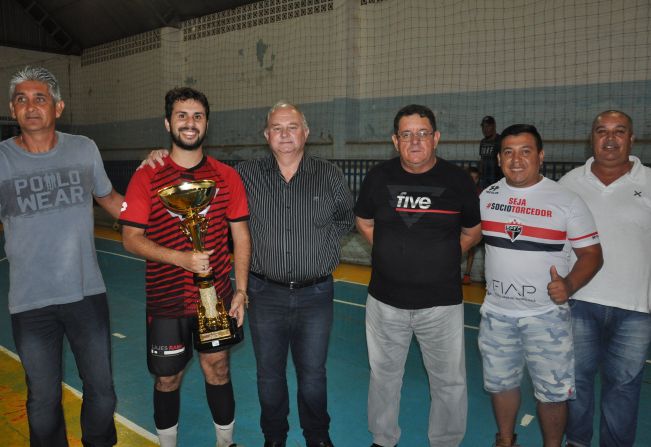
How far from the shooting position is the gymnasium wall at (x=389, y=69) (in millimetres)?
9141

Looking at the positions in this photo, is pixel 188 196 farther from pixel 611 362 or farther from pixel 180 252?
pixel 611 362

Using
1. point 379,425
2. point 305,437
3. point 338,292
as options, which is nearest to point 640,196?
point 379,425

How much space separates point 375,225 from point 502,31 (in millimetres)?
8612

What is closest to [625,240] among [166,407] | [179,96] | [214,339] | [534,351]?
[534,351]

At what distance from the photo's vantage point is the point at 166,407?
9.98ft

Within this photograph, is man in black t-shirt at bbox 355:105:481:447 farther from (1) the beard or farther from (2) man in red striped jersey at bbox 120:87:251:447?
(1) the beard

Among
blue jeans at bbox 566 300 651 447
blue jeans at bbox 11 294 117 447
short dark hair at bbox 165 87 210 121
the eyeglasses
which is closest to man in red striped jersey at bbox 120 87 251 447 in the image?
short dark hair at bbox 165 87 210 121

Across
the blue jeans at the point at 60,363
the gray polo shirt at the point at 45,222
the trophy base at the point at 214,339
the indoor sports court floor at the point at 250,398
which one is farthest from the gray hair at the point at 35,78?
the indoor sports court floor at the point at 250,398

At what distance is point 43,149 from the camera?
2766mm

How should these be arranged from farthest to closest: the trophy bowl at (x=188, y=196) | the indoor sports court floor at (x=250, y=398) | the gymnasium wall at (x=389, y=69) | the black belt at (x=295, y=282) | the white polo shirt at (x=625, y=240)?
the gymnasium wall at (x=389, y=69) → the indoor sports court floor at (x=250, y=398) → the black belt at (x=295, y=282) → the white polo shirt at (x=625, y=240) → the trophy bowl at (x=188, y=196)

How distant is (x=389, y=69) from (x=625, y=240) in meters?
9.72

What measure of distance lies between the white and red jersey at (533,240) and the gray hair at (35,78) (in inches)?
107

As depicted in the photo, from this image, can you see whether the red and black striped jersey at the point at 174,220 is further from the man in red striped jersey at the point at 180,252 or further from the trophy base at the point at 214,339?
the trophy base at the point at 214,339

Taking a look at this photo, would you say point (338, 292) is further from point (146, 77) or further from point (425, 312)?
point (146, 77)
